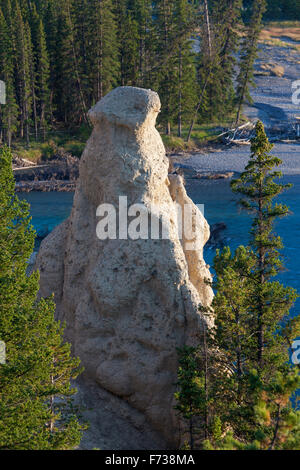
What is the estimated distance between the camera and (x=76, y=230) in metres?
14.3

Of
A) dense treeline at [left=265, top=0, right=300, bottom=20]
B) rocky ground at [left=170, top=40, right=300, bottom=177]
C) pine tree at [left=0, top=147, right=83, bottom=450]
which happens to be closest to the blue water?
rocky ground at [left=170, top=40, right=300, bottom=177]

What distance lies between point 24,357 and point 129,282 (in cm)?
336

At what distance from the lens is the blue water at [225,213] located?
112 ft

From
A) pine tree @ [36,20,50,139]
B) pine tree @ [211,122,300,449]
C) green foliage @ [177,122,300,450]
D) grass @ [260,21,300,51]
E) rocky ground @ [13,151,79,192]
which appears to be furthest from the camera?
grass @ [260,21,300,51]

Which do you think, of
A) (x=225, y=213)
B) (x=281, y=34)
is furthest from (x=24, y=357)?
(x=281, y=34)

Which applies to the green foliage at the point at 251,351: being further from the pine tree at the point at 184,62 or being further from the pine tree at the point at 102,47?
the pine tree at the point at 102,47

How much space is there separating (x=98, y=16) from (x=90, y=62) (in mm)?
5449

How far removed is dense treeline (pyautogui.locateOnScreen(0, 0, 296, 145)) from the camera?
6106cm

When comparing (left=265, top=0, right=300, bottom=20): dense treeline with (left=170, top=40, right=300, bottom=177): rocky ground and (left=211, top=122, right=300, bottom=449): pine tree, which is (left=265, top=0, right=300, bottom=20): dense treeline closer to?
(left=170, top=40, right=300, bottom=177): rocky ground

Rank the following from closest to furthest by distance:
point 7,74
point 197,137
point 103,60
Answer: point 7,74 → point 103,60 → point 197,137

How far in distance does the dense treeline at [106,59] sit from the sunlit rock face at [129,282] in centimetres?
4682

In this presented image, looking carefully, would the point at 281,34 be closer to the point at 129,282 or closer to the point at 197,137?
the point at 197,137

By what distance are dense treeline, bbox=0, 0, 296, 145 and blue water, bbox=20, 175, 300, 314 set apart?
601 inches

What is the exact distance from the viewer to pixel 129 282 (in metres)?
13.0
